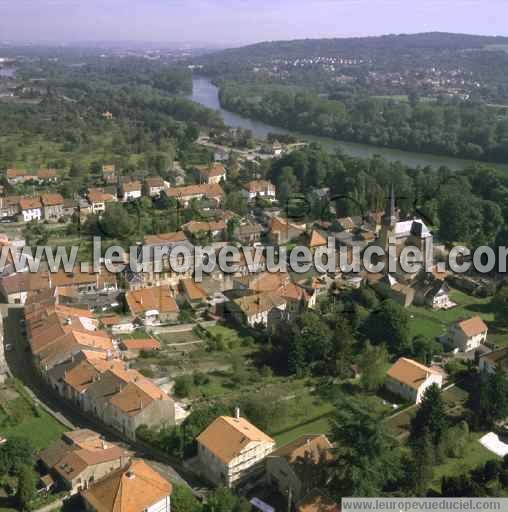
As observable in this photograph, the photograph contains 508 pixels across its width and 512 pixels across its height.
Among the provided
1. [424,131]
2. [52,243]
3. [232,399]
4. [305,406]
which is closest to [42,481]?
[232,399]

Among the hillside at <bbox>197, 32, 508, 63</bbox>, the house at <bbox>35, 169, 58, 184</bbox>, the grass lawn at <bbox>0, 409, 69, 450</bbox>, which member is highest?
the hillside at <bbox>197, 32, 508, 63</bbox>

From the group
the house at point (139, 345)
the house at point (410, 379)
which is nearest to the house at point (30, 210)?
the house at point (139, 345)

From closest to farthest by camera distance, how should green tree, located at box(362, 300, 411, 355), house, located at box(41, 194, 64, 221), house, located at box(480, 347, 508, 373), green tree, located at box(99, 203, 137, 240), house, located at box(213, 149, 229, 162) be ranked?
house, located at box(480, 347, 508, 373), green tree, located at box(362, 300, 411, 355), green tree, located at box(99, 203, 137, 240), house, located at box(41, 194, 64, 221), house, located at box(213, 149, 229, 162)

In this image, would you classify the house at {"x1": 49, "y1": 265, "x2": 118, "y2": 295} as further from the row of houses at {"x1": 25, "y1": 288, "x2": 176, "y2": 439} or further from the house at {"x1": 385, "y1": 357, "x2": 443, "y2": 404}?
the house at {"x1": 385, "y1": 357, "x2": 443, "y2": 404}

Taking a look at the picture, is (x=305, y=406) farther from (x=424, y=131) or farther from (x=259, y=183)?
(x=424, y=131)

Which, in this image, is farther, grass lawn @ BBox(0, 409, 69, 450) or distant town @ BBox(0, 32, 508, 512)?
grass lawn @ BBox(0, 409, 69, 450)

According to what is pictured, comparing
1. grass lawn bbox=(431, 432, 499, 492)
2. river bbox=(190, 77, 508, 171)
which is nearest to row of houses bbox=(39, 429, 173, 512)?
grass lawn bbox=(431, 432, 499, 492)

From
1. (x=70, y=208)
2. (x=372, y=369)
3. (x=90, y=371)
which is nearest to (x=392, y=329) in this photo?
(x=372, y=369)
